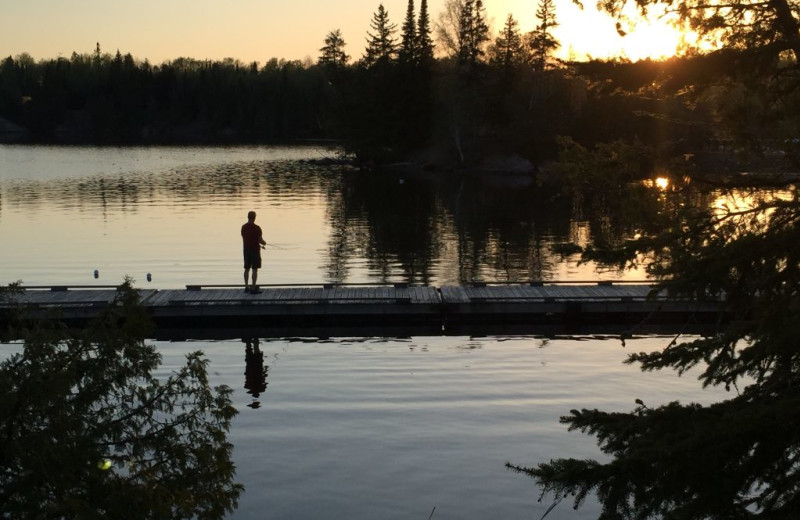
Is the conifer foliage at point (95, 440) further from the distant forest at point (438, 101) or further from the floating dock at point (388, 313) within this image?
the floating dock at point (388, 313)

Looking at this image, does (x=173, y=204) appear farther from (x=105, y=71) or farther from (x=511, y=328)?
(x=105, y=71)

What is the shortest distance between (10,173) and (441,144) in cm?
3801

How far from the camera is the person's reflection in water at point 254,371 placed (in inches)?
767

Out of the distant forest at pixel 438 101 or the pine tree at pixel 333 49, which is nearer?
the distant forest at pixel 438 101

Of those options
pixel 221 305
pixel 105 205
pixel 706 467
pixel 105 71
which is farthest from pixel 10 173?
pixel 105 71

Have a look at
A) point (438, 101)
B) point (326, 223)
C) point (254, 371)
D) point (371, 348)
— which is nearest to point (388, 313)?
point (371, 348)

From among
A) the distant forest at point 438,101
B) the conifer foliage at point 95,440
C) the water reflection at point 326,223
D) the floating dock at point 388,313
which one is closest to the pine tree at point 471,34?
the distant forest at point 438,101

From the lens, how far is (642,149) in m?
8.94

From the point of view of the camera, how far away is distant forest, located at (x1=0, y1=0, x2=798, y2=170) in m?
8.88

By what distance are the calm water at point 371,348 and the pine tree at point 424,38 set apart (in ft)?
79.4

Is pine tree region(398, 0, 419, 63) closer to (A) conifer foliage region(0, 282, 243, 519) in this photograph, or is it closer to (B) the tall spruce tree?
(B) the tall spruce tree

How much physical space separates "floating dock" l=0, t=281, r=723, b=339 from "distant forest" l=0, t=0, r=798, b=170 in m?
5.25

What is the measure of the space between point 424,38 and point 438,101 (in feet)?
34.0

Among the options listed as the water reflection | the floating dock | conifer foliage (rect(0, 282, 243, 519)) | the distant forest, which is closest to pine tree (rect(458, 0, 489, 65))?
the distant forest
